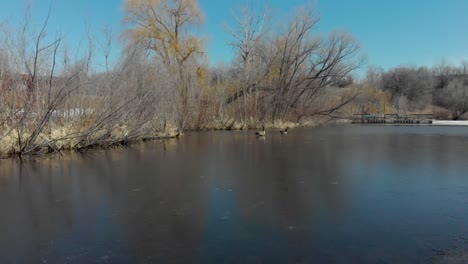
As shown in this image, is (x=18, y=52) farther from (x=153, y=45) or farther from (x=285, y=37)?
(x=285, y=37)

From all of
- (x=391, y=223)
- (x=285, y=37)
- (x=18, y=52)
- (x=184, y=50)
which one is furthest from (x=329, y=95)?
(x=391, y=223)

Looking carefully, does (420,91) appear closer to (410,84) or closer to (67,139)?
(410,84)

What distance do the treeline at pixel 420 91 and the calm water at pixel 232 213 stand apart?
3683 cm

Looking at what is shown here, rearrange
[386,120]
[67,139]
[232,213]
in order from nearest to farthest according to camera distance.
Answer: [232,213] → [67,139] → [386,120]

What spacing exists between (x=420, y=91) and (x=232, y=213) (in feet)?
205

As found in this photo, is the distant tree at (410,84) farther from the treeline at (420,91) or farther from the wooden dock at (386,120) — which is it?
the wooden dock at (386,120)

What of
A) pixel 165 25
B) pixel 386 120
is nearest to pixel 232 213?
pixel 165 25

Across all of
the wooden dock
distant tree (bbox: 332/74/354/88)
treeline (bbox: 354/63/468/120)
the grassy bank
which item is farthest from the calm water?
treeline (bbox: 354/63/468/120)

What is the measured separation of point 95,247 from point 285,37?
25.3 metres

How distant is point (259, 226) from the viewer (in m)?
3.61

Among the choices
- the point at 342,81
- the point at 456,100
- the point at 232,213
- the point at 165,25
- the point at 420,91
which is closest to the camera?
the point at 232,213

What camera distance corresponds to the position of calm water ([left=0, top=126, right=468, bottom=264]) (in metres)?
2.95

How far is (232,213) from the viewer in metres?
4.07

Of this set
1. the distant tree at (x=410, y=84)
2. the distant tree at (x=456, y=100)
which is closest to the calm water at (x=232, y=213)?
the distant tree at (x=456, y=100)
